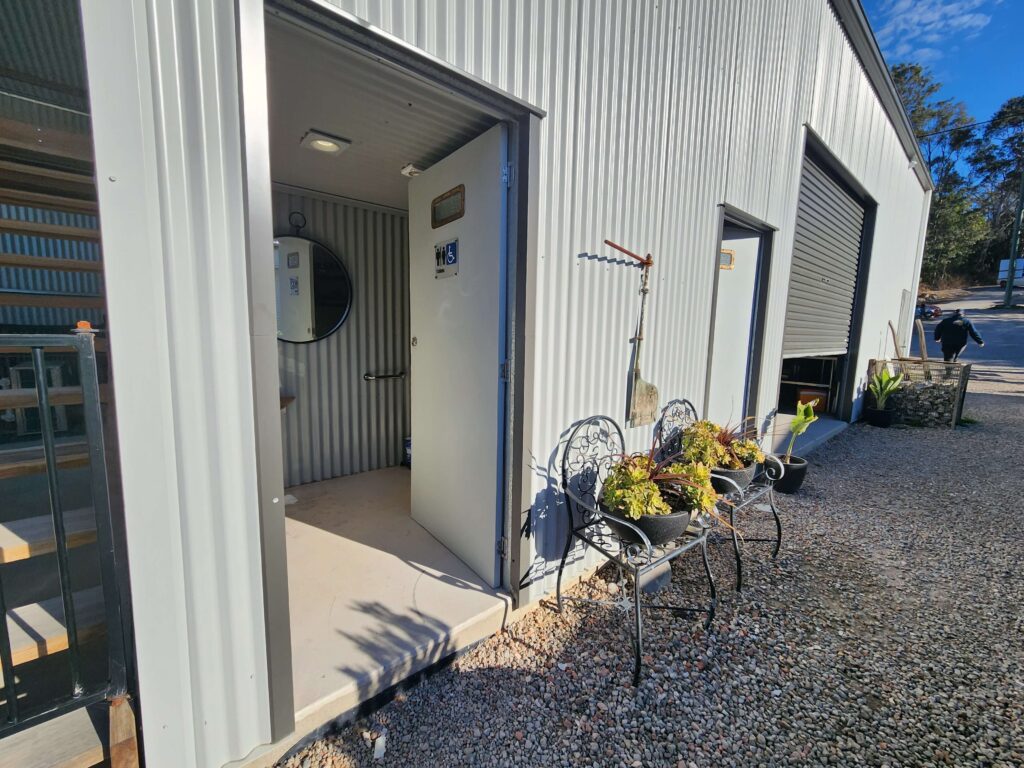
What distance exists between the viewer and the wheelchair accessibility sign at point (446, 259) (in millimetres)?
2131

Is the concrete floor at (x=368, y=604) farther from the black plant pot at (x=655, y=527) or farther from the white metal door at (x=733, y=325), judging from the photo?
the white metal door at (x=733, y=325)

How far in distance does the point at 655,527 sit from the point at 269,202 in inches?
71.1

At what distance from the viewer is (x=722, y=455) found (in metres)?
2.37

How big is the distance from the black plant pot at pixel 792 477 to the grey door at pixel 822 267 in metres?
1.27

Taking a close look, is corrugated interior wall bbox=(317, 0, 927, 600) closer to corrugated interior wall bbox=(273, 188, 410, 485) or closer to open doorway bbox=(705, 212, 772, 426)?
open doorway bbox=(705, 212, 772, 426)

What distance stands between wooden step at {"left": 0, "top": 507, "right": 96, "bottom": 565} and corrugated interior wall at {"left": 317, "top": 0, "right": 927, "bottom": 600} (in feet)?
→ 5.10

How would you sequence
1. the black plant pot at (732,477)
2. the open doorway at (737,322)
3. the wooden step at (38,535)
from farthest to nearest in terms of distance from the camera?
the open doorway at (737,322) < the black plant pot at (732,477) < the wooden step at (38,535)

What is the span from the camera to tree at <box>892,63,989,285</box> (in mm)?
22531

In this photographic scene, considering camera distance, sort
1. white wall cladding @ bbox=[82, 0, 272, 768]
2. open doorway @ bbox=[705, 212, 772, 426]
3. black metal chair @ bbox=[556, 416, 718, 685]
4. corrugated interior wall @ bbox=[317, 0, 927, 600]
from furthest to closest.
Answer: open doorway @ bbox=[705, 212, 772, 426] < black metal chair @ bbox=[556, 416, 718, 685] < corrugated interior wall @ bbox=[317, 0, 927, 600] < white wall cladding @ bbox=[82, 0, 272, 768]

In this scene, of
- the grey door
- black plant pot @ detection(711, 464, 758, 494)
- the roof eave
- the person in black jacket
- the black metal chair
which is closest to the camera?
the black metal chair

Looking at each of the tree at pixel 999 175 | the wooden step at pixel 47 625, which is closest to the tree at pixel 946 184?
the tree at pixel 999 175

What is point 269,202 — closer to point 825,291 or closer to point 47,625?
point 47,625

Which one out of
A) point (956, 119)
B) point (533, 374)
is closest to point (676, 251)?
point (533, 374)

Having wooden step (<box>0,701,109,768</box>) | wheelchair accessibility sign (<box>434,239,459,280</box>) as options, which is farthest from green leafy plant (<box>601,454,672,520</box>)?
wooden step (<box>0,701,109,768</box>)
